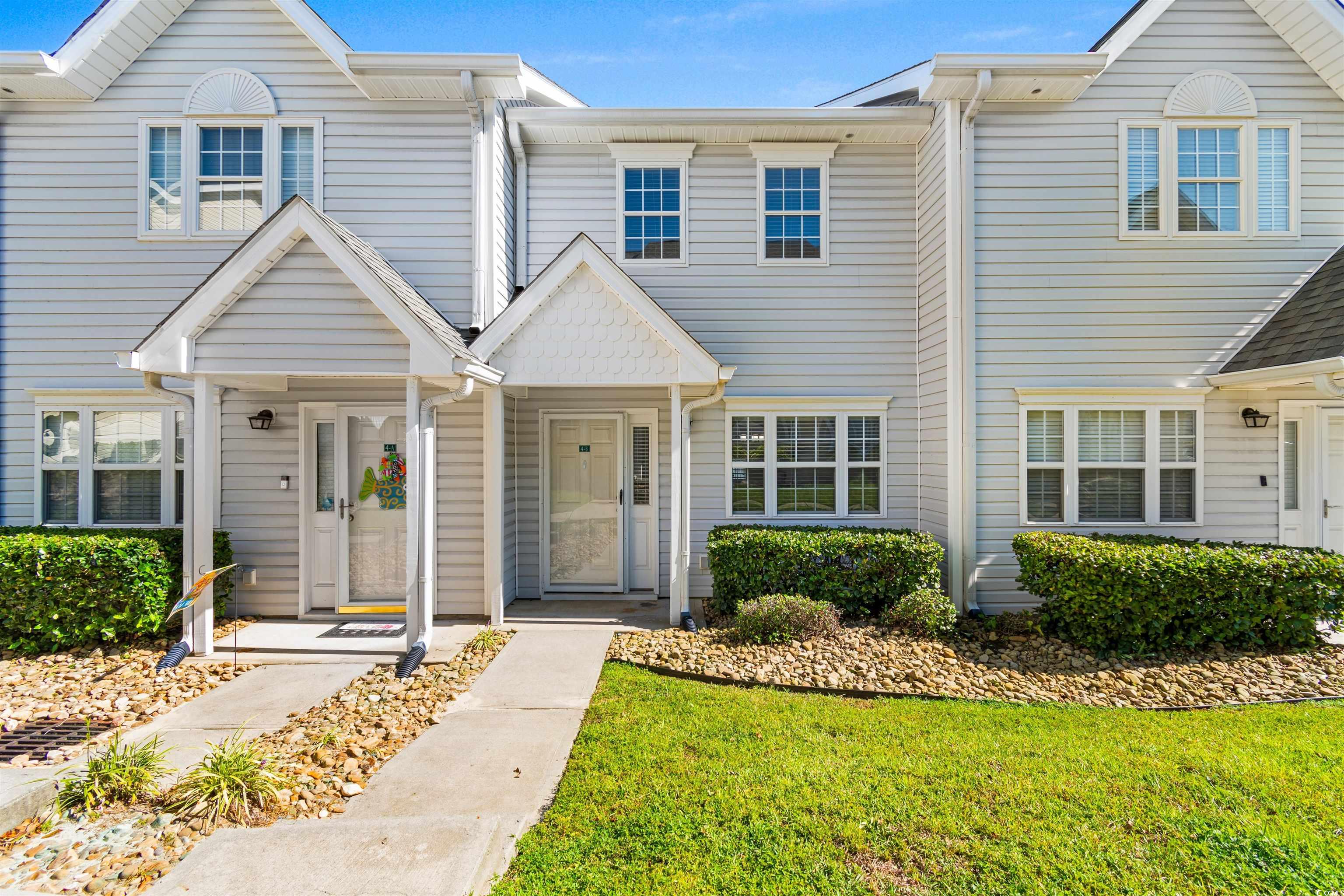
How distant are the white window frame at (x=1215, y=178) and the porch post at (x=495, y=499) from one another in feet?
24.6

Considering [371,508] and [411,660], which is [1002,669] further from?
[371,508]

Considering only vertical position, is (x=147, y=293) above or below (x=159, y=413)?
above

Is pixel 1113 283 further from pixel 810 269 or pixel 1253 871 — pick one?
pixel 1253 871

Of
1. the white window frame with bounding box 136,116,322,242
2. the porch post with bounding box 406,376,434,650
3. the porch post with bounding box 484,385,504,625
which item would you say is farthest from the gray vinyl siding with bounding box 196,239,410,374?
the white window frame with bounding box 136,116,322,242

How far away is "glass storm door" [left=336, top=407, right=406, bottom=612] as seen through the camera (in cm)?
714

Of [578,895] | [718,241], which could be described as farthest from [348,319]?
[578,895]

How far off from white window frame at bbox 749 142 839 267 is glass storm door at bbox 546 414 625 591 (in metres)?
2.91

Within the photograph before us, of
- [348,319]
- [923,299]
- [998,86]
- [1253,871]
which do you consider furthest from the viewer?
[923,299]

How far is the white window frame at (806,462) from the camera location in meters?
7.86

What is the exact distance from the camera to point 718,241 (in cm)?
791

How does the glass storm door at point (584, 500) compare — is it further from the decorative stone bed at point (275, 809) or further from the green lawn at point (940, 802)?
the green lawn at point (940, 802)

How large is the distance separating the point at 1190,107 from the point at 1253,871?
26.3ft

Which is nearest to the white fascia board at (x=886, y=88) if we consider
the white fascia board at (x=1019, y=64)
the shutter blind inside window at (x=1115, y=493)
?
the white fascia board at (x=1019, y=64)

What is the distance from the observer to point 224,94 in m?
7.09
